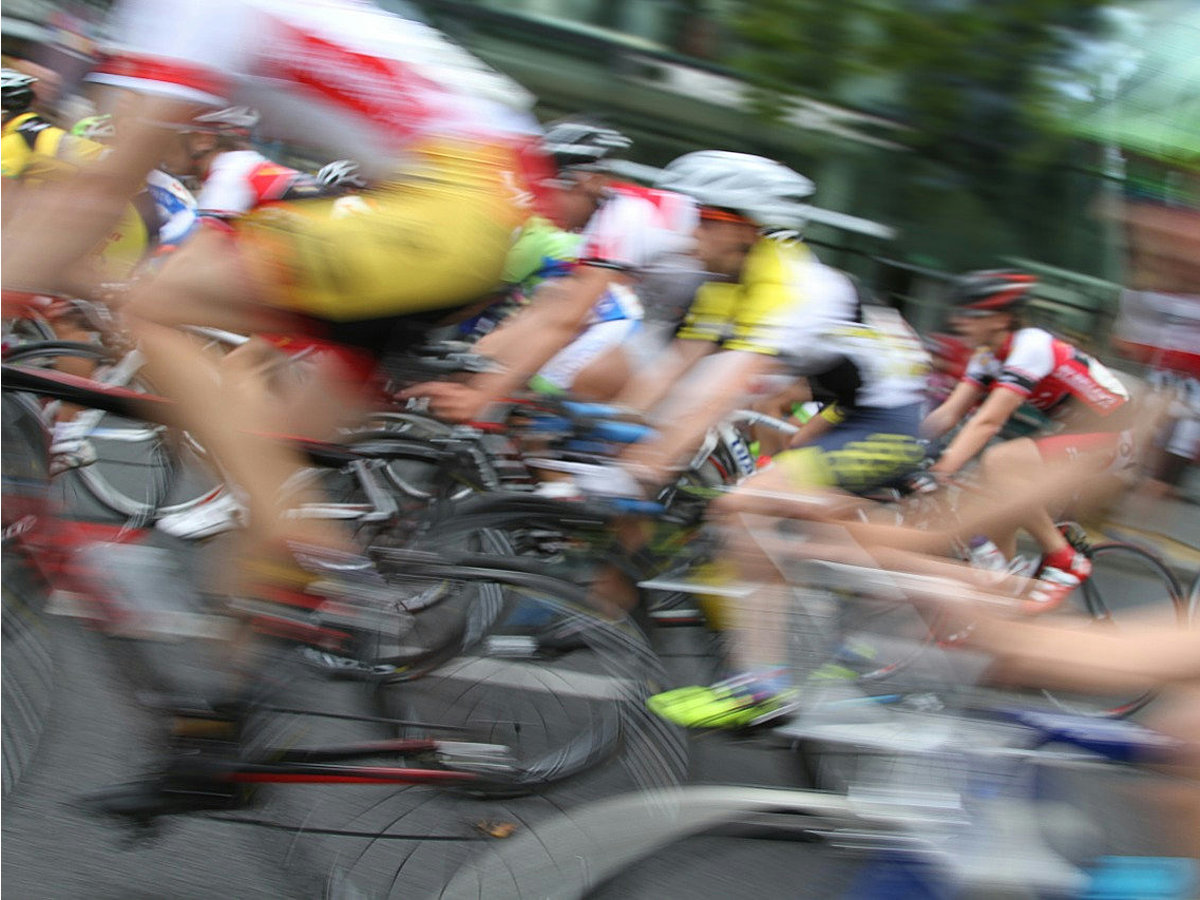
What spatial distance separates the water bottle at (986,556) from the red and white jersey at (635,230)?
6.15ft

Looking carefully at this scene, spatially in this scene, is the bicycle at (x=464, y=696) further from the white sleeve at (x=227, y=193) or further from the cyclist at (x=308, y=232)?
the white sleeve at (x=227, y=193)

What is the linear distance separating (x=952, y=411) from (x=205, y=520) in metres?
3.90

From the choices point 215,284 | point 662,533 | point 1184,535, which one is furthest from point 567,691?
point 1184,535

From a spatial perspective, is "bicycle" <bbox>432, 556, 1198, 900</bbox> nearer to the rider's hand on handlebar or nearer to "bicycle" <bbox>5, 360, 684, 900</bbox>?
"bicycle" <bbox>5, 360, 684, 900</bbox>

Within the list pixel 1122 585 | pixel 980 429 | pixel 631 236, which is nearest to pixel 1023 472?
pixel 980 429

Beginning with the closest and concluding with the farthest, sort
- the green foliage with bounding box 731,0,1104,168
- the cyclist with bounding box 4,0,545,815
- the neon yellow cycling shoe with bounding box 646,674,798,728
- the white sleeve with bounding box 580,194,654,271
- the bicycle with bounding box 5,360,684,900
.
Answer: the cyclist with bounding box 4,0,545,815 < the bicycle with bounding box 5,360,684,900 < the neon yellow cycling shoe with bounding box 646,674,798,728 < the white sleeve with bounding box 580,194,654,271 < the green foliage with bounding box 731,0,1104,168

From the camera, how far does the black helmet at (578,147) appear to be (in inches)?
223

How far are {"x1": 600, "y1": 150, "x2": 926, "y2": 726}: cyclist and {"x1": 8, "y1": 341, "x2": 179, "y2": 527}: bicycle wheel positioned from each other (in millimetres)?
1526

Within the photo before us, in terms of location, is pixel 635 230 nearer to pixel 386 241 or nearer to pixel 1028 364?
pixel 1028 364

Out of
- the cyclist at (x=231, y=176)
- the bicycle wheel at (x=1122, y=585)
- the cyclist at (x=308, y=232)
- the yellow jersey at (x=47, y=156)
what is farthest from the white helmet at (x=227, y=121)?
the bicycle wheel at (x=1122, y=585)

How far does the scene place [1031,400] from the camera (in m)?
5.80

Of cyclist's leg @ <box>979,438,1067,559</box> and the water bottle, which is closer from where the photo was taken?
cyclist's leg @ <box>979,438,1067,559</box>

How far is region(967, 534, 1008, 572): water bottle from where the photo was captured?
5629mm

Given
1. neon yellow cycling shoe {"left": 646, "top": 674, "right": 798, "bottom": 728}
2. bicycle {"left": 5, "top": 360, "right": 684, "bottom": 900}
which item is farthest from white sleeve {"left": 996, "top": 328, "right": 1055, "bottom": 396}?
bicycle {"left": 5, "top": 360, "right": 684, "bottom": 900}
